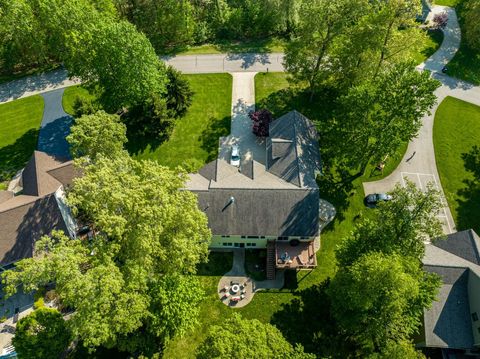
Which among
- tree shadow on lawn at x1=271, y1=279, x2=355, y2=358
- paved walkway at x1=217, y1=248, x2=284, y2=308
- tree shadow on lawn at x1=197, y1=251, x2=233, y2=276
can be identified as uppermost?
tree shadow on lawn at x1=197, y1=251, x2=233, y2=276

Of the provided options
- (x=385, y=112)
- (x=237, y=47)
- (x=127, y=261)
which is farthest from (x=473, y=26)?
(x=127, y=261)

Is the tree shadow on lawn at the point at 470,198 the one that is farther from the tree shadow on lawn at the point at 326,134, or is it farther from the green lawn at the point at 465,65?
the green lawn at the point at 465,65

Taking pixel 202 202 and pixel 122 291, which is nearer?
pixel 122 291

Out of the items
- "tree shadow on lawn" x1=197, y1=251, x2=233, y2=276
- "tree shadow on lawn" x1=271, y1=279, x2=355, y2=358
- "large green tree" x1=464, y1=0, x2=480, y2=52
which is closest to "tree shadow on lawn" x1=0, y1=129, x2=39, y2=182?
"tree shadow on lawn" x1=197, y1=251, x2=233, y2=276

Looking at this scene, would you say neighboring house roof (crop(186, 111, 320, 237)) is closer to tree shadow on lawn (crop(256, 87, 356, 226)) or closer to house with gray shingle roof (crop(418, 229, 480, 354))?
tree shadow on lawn (crop(256, 87, 356, 226))

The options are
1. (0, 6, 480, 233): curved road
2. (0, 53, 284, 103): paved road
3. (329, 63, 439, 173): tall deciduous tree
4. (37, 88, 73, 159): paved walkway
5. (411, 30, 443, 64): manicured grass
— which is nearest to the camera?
(329, 63, 439, 173): tall deciduous tree

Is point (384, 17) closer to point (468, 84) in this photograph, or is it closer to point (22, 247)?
point (468, 84)

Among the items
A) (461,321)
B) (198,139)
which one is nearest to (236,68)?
(198,139)
